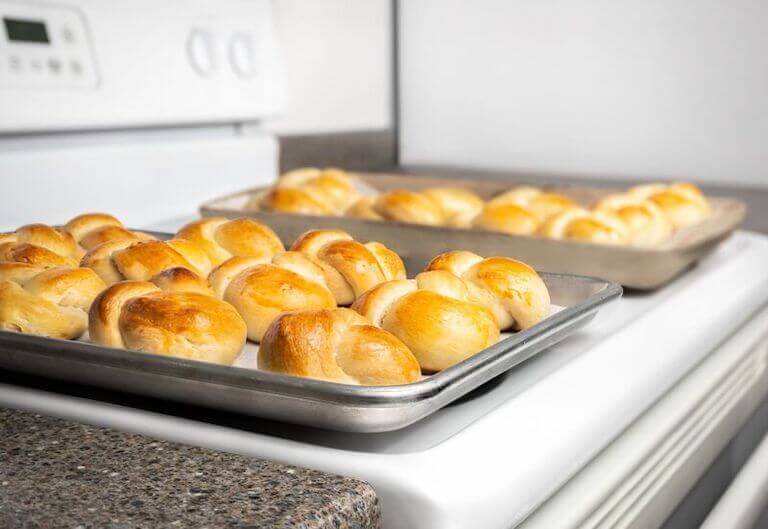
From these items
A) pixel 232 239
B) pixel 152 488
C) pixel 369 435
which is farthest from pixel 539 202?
pixel 152 488

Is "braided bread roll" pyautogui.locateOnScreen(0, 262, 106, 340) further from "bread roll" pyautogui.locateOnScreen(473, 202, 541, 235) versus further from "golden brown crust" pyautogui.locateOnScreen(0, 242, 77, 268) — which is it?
"bread roll" pyautogui.locateOnScreen(473, 202, 541, 235)

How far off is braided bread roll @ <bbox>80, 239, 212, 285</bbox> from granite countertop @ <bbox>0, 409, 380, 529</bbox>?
0.64ft

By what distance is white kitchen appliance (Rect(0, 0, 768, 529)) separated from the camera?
54cm

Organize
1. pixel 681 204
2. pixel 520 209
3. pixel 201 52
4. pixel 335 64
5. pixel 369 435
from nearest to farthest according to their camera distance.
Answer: pixel 369 435, pixel 520 209, pixel 681 204, pixel 201 52, pixel 335 64

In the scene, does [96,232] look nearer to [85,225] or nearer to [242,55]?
[85,225]

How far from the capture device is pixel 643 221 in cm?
110

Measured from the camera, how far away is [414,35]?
2275 mm

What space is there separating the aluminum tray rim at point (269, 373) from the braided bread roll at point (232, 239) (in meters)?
0.27

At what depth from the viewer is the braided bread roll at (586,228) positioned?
3.33ft

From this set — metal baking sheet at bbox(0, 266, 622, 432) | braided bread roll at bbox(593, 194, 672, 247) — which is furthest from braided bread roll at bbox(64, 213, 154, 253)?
braided bread roll at bbox(593, 194, 672, 247)

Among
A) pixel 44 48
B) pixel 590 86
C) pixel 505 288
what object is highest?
pixel 44 48

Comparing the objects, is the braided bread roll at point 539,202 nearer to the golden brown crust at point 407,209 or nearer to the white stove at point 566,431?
the golden brown crust at point 407,209

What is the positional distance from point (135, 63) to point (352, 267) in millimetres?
708

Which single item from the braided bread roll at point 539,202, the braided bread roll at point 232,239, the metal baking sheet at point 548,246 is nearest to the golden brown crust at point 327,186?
the metal baking sheet at point 548,246
